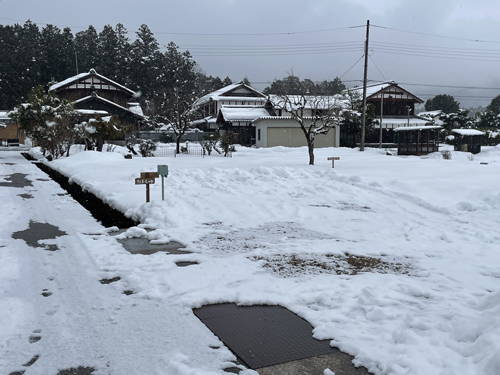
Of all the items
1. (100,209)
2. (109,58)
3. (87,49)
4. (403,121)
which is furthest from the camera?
(87,49)

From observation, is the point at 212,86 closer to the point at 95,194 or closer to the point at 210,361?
the point at 95,194

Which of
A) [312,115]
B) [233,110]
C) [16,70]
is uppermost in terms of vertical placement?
[16,70]

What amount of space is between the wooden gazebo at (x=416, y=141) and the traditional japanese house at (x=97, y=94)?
2495 centimetres

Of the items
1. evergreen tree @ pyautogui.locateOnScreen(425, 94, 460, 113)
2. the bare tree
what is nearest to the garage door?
the bare tree

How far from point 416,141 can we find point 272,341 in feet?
103

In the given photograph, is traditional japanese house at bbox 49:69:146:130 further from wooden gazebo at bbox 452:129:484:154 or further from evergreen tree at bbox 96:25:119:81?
wooden gazebo at bbox 452:129:484:154

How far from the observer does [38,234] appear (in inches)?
293

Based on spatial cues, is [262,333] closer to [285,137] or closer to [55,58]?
[285,137]

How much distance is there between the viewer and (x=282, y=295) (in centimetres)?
459

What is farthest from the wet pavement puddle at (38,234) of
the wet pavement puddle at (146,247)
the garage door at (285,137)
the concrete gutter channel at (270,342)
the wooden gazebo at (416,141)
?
the garage door at (285,137)

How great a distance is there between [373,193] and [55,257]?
28.7 ft

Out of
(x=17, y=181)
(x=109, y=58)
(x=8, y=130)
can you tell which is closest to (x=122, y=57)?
(x=109, y=58)

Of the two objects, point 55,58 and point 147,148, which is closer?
point 147,148

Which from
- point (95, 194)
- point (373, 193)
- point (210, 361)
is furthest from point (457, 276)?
point (95, 194)
